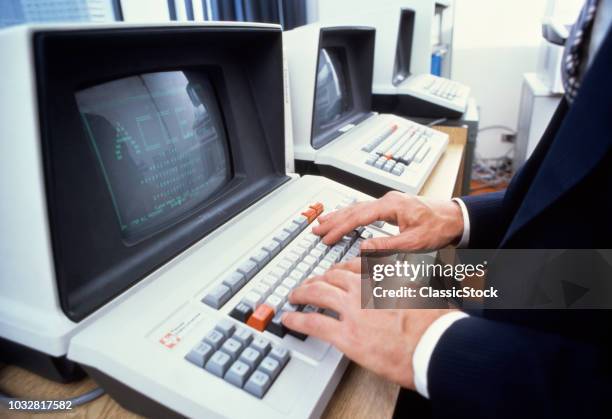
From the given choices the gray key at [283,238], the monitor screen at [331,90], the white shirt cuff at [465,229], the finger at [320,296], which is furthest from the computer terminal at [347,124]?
the finger at [320,296]

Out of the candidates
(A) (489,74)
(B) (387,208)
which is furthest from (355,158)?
(A) (489,74)

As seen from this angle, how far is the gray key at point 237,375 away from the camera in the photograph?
36cm

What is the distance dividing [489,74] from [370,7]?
1591 mm

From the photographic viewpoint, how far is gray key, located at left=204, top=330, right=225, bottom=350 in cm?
38

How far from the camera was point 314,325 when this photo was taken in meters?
0.41

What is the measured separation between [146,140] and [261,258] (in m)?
0.21

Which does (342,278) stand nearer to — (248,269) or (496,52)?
(248,269)

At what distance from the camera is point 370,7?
1.57 metres

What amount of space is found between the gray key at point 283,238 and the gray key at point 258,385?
0.71 feet

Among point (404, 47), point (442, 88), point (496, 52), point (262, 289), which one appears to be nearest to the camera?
point (262, 289)

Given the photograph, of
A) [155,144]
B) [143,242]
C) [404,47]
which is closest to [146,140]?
[155,144]

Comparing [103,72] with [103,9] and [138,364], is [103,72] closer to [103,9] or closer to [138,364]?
[138,364]

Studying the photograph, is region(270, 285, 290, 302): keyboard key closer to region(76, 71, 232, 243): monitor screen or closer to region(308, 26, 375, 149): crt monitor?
region(76, 71, 232, 243): monitor screen

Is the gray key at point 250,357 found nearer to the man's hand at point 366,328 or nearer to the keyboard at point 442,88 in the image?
the man's hand at point 366,328
